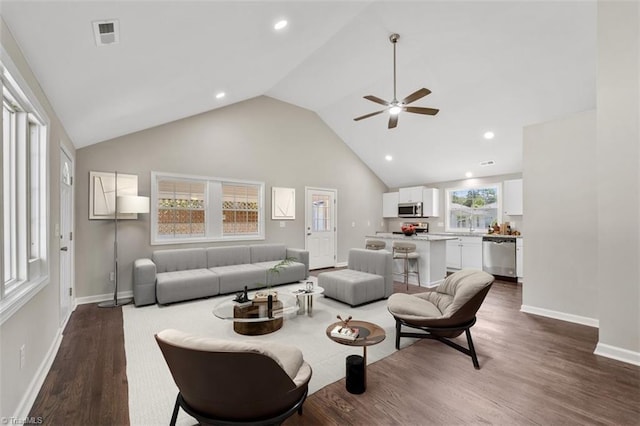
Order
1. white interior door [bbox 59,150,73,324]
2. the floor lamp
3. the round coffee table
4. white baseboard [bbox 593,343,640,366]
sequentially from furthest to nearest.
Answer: the floor lamp < white interior door [bbox 59,150,73,324] < the round coffee table < white baseboard [bbox 593,343,640,366]

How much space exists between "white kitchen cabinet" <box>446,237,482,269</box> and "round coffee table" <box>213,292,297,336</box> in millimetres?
4586

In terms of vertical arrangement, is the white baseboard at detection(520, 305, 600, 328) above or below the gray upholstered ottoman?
below

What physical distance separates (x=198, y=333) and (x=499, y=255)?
5.84 meters

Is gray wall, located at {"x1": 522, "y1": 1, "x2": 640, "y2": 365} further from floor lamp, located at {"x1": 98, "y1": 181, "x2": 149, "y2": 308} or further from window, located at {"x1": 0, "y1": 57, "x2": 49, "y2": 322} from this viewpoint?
floor lamp, located at {"x1": 98, "y1": 181, "x2": 149, "y2": 308}

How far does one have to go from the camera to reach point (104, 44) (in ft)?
6.61

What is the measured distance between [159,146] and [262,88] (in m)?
2.05

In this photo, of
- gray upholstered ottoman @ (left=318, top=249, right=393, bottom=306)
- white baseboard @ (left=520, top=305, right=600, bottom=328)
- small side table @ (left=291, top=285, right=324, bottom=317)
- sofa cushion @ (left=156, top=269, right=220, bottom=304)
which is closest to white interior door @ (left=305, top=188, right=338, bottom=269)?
gray upholstered ottoman @ (left=318, top=249, right=393, bottom=306)

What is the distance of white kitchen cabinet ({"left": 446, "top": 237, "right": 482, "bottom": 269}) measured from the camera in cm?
638

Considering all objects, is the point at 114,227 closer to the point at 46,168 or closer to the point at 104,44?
the point at 46,168

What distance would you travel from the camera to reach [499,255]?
6.02 meters

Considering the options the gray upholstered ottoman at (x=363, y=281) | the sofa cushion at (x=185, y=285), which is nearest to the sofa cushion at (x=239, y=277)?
the sofa cushion at (x=185, y=285)

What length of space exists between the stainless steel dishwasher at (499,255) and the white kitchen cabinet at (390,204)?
2.52 metres

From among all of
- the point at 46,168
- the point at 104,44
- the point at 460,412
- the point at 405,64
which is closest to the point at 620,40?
the point at 405,64

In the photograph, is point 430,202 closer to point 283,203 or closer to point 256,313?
point 283,203
